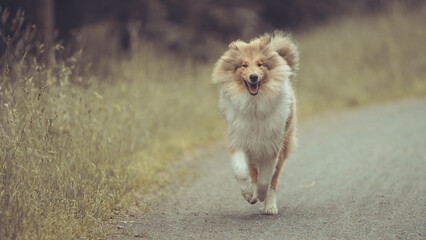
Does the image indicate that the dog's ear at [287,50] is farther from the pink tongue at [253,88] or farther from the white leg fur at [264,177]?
the white leg fur at [264,177]

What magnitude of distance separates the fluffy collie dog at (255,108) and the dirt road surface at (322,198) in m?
0.38

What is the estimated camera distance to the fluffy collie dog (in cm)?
471

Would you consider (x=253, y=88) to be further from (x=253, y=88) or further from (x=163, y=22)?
(x=163, y=22)

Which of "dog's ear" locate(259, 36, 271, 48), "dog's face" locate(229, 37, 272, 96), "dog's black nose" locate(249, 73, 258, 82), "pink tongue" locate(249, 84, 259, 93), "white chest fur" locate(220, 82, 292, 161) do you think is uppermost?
"dog's ear" locate(259, 36, 271, 48)

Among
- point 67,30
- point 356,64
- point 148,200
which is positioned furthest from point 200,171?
point 356,64

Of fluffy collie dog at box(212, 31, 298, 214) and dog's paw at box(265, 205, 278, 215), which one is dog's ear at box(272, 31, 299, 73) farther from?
dog's paw at box(265, 205, 278, 215)

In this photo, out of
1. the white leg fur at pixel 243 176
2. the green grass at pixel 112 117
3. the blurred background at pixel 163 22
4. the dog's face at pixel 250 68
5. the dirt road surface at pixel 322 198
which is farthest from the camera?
the blurred background at pixel 163 22

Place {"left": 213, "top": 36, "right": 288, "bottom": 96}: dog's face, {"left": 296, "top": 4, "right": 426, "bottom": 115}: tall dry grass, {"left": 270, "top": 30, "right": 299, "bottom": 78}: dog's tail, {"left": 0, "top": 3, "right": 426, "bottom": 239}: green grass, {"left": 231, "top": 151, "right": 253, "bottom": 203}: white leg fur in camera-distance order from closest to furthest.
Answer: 1. {"left": 0, "top": 3, "right": 426, "bottom": 239}: green grass
2. {"left": 231, "top": 151, "right": 253, "bottom": 203}: white leg fur
3. {"left": 213, "top": 36, "right": 288, "bottom": 96}: dog's face
4. {"left": 270, "top": 30, "right": 299, "bottom": 78}: dog's tail
5. {"left": 296, "top": 4, "right": 426, "bottom": 115}: tall dry grass

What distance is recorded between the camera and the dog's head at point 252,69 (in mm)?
4711

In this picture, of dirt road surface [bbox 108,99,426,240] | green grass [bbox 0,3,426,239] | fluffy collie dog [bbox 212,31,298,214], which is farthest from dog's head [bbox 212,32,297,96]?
green grass [bbox 0,3,426,239]

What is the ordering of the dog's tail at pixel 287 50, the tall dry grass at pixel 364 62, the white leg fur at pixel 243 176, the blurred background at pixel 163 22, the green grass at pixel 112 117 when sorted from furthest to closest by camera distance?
the blurred background at pixel 163 22
the tall dry grass at pixel 364 62
the dog's tail at pixel 287 50
the white leg fur at pixel 243 176
the green grass at pixel 112 117

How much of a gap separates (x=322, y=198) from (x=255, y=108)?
1340mm

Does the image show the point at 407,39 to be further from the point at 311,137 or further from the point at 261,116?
the point at 261,116

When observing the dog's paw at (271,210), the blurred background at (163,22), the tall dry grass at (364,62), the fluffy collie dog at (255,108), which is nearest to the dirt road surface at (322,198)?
the dog's paw at (271,210)
